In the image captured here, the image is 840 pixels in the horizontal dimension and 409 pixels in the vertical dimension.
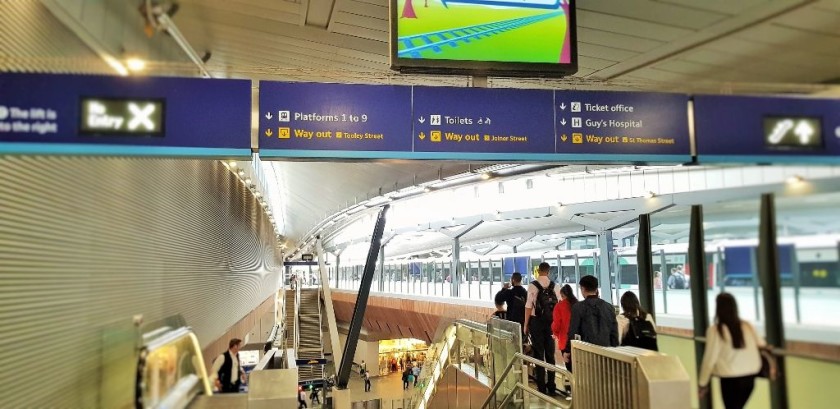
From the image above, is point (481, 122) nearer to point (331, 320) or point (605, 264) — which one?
point (605, 264)

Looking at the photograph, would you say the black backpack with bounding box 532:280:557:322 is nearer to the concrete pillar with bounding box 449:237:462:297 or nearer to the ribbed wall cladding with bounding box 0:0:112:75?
the ribbed wall cladding with bounding box 0:0:112:75

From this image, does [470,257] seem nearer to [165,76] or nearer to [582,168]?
[582,168]

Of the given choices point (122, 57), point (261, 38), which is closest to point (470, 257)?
point (261, 38)

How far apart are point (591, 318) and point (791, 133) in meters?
2.73

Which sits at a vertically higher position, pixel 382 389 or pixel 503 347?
pixel 503 347

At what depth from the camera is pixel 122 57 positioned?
514 cm

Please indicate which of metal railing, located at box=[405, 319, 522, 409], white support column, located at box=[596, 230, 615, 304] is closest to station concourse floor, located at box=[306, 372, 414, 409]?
white support column, located at box=[596, 230, 615, 304]

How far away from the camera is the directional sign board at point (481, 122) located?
4941 mm

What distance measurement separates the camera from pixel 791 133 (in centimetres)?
529

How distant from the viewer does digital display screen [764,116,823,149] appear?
A: 208 inches

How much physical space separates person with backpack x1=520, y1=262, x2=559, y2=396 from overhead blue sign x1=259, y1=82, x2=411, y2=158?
424 cm

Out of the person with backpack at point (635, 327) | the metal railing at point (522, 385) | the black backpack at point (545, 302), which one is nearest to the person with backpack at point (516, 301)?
the black backpack at point (545, 302)

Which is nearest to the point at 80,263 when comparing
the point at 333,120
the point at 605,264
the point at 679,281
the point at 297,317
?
the point at 333,120

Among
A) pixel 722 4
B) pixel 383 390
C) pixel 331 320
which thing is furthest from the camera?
pixel 383 390
